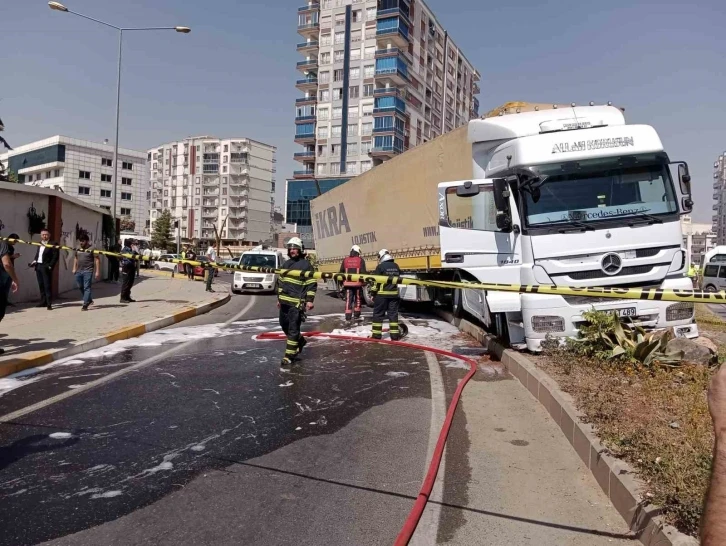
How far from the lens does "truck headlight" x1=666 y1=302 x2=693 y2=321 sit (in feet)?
25.0

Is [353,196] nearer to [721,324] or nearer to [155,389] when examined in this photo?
[721,324]

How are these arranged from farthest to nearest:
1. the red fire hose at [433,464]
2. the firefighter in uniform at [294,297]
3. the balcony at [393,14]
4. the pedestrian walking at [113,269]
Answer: the balcony at [393,14]
the pedestrian walking at [113,269]
the firefighter in uniform at [294,297]
the red fire hose at [433,464]

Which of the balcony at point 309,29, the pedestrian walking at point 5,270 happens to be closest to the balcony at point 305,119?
the balcony at point 309,29

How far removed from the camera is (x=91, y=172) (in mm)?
88438

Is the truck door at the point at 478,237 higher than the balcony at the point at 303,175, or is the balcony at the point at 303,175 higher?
the balcony at the point at 303,175

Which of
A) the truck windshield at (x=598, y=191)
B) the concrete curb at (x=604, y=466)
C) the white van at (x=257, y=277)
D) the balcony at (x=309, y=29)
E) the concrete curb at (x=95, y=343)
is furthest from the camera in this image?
the balcony at (x=309, y=29)

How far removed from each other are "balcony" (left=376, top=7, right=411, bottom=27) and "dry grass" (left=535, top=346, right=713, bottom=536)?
66.5m

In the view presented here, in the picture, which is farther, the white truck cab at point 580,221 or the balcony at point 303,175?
the balcony at point 303,175

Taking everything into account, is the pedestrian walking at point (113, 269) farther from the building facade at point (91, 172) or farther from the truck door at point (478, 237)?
the building facade at point (91, 172)

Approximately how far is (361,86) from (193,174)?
61354 mm

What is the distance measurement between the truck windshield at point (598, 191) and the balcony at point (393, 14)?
64.8 metres

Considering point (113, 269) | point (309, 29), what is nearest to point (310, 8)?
point (309, 29)

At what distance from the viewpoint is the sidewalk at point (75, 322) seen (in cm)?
805

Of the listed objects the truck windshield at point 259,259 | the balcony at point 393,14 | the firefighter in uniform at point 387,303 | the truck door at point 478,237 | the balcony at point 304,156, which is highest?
the balcony at point 393,14
